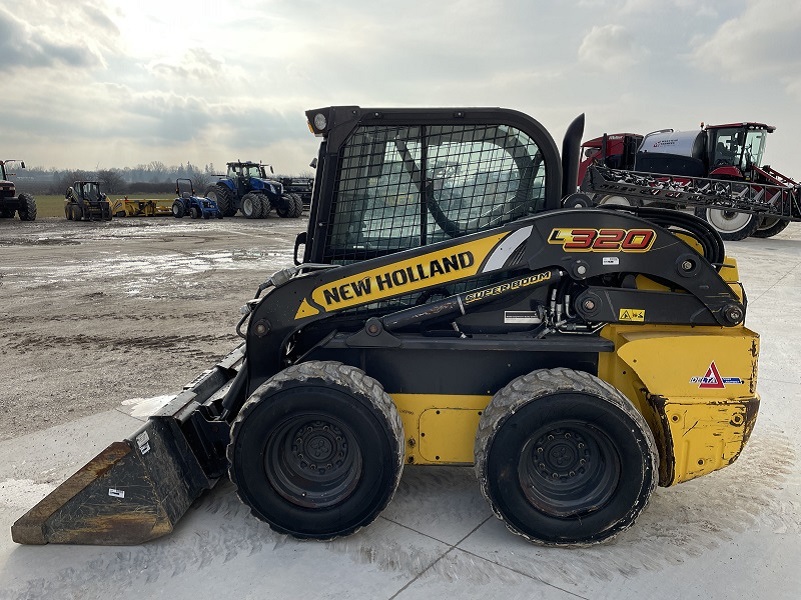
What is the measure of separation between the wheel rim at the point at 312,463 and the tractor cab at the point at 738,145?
17.6 meters

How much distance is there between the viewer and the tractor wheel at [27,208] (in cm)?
2727

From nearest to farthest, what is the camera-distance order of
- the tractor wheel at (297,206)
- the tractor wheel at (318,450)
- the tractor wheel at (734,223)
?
1. the tractor wheel at (318,450)
2. the tractor wheel at (734,223)
3. the tractor wheel at (297,206)

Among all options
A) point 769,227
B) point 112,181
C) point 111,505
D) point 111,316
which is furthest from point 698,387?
point 112,181

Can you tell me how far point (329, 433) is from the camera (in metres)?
3.20

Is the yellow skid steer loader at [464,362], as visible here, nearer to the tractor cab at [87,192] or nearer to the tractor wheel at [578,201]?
the tractor wheel at [578,201]

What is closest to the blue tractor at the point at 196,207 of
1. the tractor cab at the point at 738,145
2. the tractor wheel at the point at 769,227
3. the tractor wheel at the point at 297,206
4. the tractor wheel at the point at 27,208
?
the tractor wheel at the point at 297,206

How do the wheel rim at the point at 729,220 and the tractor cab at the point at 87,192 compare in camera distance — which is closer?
the wheel rim at the point at 729,220

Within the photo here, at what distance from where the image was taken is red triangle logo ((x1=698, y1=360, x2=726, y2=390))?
307cm

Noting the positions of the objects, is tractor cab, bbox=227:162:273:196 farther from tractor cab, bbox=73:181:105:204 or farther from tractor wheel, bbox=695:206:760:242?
tractor wheel, bbox=695:206:760:242

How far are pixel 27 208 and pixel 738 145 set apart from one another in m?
28.3

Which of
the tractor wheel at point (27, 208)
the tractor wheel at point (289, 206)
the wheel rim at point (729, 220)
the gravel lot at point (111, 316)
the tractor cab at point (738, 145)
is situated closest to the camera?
the gravel lot at point (111, 316)

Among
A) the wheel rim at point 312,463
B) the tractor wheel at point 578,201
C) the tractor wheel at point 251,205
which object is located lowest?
the wheel rim at point 312,463

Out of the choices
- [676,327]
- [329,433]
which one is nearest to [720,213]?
[676,327]

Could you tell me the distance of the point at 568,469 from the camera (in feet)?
10.2
